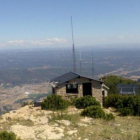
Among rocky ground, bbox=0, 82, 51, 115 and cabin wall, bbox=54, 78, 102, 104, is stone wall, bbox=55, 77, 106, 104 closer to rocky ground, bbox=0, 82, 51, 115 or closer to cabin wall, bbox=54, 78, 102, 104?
cabin wall, bbox=54, 78, 102, 104

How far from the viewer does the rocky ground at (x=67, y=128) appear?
30.7 ft

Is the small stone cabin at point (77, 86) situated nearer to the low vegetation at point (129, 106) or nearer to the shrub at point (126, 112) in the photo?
the low vegetation at point (129, 106)

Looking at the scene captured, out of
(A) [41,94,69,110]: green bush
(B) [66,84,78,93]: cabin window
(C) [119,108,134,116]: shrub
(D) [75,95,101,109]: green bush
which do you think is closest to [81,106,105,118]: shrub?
(C) [119,108,134,116]: shrub

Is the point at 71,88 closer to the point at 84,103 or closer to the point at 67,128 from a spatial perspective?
the point at 84,103

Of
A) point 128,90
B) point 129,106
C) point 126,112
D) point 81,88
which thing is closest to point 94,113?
point 126,112

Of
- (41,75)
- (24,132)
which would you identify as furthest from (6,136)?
(41,75)

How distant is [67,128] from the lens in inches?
415

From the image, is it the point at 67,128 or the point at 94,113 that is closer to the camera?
the point at 67,128

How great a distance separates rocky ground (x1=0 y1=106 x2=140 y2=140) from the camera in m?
9.36

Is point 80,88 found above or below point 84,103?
above

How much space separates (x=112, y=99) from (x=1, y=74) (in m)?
171

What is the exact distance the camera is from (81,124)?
37.1 ft

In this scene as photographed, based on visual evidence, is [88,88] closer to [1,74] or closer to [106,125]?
[106,125]

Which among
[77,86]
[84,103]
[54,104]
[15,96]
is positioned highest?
[77,86]
